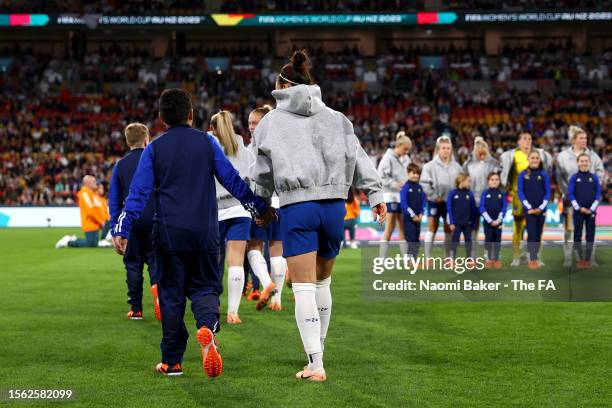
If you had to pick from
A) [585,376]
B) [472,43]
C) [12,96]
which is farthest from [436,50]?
[585,376]

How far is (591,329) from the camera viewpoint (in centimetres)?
855

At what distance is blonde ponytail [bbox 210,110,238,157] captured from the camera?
29.6 feet

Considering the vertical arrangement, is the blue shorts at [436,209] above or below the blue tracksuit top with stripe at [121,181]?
below

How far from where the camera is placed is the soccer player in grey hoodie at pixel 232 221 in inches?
356

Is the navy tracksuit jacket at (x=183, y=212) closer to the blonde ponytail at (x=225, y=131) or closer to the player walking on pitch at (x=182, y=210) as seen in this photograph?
the player walking on pitch at (x=182, y=210)

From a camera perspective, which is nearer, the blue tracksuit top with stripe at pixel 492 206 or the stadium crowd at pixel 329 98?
the blue tracksuit top with stripe at pixel 492 206

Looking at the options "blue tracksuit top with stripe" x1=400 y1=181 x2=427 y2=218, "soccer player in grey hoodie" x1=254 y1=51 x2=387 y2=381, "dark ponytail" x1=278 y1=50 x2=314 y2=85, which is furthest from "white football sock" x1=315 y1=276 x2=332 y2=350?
"blue tracksuit top with stripe" x1=400 y1=181 x2=427 y2=218

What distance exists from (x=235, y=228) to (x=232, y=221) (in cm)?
7

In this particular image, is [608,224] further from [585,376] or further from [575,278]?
[585,376]

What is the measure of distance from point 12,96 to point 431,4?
21.1m

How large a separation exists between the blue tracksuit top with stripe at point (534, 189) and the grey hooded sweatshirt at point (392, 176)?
5.96ft

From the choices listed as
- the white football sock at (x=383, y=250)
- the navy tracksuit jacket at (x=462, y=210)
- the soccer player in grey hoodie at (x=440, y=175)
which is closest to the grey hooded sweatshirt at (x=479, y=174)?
the soccer player in grey hoodie at (x=440, y=175)

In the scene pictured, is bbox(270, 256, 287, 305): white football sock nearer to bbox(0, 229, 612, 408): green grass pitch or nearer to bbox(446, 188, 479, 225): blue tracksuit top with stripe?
bbox(0, 229, 612, 408): green grass pitch

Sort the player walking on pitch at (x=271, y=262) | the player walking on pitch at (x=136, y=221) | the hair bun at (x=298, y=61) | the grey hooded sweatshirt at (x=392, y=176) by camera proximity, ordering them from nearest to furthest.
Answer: the hair bun at (x=298, y=61) < the player walking on pitch at (x=136, y=221) < the player walking on pitch at (x=271, y=262) < the grey hooded sweatshirt at (x=392, y=176)
